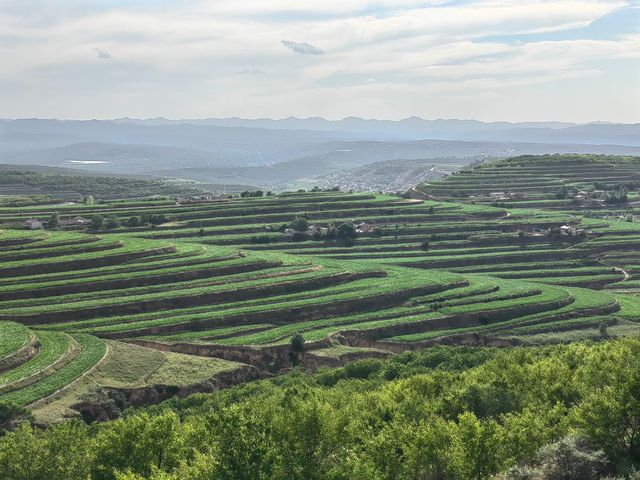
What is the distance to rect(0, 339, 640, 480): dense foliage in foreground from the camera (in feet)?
121

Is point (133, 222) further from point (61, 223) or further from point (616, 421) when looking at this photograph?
point (616, 421)

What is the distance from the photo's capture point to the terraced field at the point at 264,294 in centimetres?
7588

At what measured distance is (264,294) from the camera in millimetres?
106812

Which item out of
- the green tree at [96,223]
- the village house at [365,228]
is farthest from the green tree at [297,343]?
the green tree at [96,223]

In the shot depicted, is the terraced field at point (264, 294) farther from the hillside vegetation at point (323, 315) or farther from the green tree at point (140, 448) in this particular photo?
the green tree at point (140, 448)

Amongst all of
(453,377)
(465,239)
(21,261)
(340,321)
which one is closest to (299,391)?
(453,377)

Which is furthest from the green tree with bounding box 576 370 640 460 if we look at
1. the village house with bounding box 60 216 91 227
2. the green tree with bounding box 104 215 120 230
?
the village house with bounding box 60 216 91 227

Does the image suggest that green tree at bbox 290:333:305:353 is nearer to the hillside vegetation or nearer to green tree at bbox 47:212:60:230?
the hillside vegetation

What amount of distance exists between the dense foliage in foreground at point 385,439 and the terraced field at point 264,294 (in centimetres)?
2238

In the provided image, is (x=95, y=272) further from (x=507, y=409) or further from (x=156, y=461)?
(x=507, y=409)

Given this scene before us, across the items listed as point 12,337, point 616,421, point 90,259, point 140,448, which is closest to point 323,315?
point 90,259

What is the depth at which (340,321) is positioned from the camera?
325 feet

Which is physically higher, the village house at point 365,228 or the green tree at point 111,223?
the green tree at point 111,223

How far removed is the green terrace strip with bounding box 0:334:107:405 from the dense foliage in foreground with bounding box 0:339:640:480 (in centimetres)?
1791
